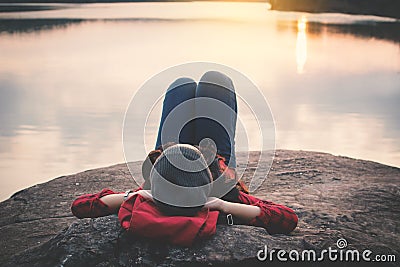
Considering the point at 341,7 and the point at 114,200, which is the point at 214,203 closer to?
the point at 114,200

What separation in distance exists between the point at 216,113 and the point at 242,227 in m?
0.88

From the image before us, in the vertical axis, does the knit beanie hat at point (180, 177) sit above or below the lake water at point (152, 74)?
above

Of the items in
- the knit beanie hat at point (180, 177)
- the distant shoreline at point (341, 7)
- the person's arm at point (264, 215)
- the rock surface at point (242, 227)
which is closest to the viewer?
the knit beanie hat at point (180, 177)

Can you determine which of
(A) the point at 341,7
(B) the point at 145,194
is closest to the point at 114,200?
(B) the point at 145,194

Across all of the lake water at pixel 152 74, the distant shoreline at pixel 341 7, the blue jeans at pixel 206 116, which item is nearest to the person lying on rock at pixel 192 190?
the blue jeans at pixel 206 116

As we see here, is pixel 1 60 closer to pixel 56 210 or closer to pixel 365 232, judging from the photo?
pixel 56 210

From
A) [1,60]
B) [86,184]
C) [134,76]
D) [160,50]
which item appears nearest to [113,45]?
[160,50]

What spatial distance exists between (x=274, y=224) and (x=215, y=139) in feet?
2.52

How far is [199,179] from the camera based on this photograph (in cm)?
292

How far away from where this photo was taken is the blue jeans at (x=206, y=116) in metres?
3.78

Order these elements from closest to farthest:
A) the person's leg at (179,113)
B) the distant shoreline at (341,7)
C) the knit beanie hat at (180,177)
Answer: the knit beanie hat at (180,177)
the person's leg at (179,113)
the distant shoreline at (341,7)

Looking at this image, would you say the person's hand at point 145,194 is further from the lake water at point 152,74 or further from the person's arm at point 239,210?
the lake water at point 152,74

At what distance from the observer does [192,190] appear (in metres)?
2.91

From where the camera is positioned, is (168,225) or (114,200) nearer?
(168,225)
